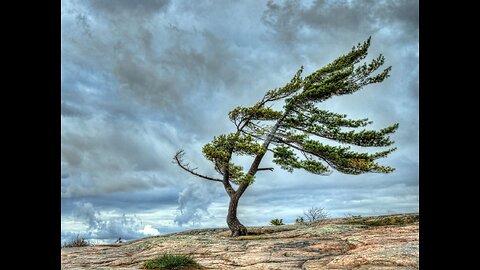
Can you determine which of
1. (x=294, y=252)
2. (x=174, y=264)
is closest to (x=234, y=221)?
(x=294, y=252)

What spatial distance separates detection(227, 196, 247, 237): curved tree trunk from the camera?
797 inches

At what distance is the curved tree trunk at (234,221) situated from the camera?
2023cm

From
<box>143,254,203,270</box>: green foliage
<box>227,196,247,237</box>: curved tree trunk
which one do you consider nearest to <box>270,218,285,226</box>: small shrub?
<box>227,196,247,237</box>: curved tree trunk

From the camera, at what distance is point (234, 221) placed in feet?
67.7

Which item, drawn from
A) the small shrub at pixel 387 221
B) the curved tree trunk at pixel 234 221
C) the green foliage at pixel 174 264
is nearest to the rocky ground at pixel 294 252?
the green foliage at pixel 174 264

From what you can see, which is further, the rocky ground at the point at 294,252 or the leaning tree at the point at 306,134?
the leaning tree at the point at 306,134

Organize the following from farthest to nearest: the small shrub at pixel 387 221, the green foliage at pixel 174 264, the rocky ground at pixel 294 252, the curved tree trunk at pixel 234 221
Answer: the curved tree trunk at pixel 234 221
the small shrub at pixel 387 221
the green foliage at pixel 174 264
the rocky ground at pixel 294 252

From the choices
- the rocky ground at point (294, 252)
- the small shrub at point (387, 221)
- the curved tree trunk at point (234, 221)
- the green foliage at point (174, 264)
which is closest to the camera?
the rocky ground at point (294, 252)

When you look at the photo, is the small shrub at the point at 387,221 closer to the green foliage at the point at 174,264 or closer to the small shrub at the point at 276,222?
the small shrub at the point at 276,222

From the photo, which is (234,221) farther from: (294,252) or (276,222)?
(294,252)

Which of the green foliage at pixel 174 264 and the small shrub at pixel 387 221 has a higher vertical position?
the small shrub at pixel 387 221
